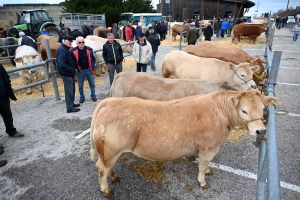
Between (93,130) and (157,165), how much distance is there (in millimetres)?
1489

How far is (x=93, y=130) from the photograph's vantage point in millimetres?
2844

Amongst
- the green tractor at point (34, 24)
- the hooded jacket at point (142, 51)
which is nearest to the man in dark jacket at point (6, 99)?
the hooded jacket at point (142, 51)

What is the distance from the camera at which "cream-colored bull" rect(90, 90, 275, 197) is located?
8.59ft

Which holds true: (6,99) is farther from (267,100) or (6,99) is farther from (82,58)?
(267,100)

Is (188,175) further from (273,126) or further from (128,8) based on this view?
(128,8)

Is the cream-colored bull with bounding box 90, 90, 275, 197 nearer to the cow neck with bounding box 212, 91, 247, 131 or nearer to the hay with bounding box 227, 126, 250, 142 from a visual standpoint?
the cow neck with bounding box 212, 91, 247, 131

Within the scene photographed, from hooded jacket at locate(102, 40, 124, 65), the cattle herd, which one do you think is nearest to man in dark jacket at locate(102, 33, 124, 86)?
hooded jacket at locate(102, 40, 124, 65)

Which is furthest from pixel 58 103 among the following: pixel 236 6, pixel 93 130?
pixel 236 6

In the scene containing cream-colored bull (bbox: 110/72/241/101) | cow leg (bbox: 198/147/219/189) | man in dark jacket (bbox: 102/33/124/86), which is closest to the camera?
cow leg (bbox: 198/147/219/189)

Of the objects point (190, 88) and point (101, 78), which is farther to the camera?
point (101, 78)

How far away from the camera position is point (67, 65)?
17.9 ft

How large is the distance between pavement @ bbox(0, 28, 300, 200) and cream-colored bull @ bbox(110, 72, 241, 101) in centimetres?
129

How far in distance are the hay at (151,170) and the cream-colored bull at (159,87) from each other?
4.51ft

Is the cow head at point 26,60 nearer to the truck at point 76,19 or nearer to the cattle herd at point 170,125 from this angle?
the cattle herd at point 170,125
